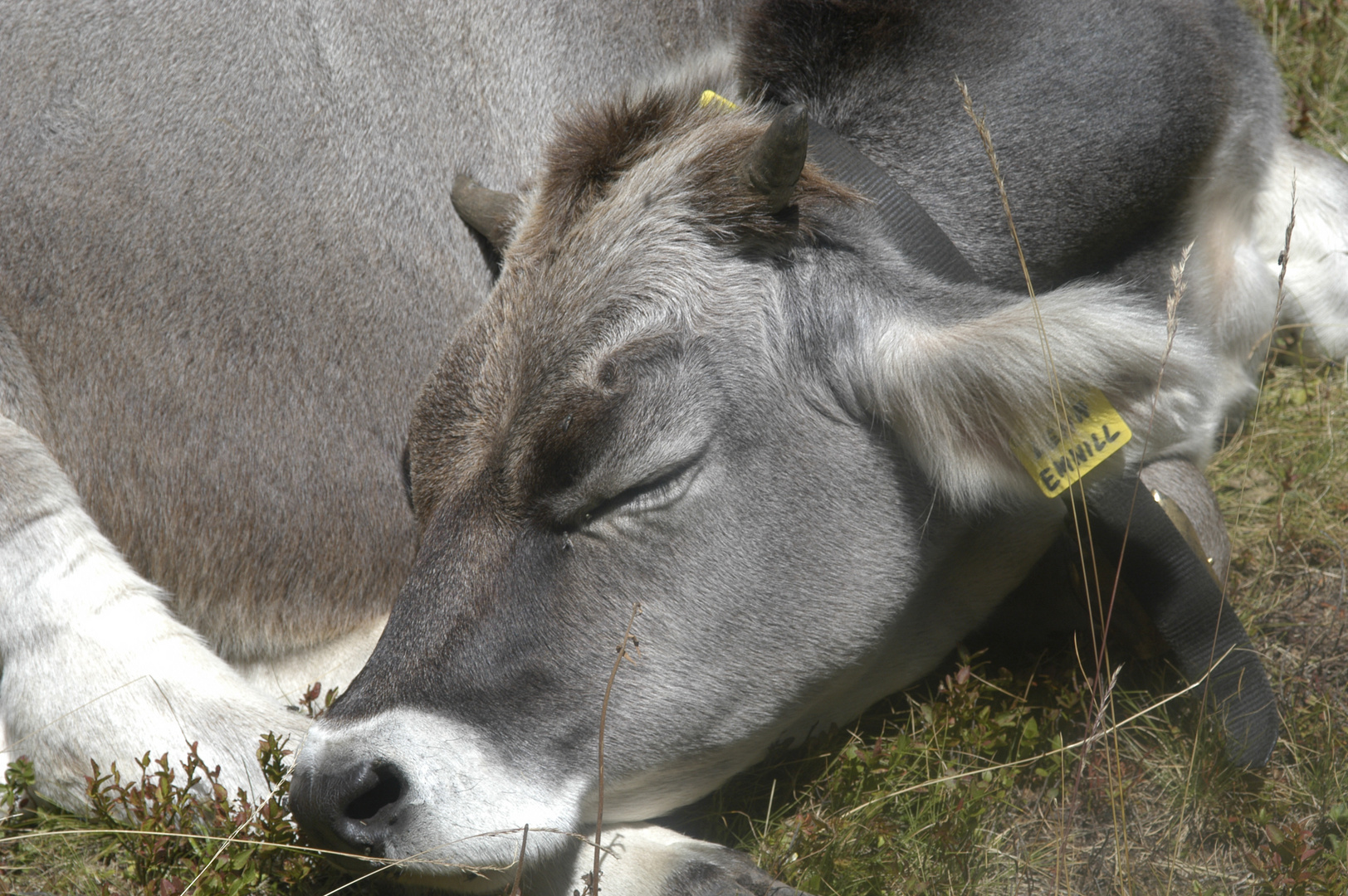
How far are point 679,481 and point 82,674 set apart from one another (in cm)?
178

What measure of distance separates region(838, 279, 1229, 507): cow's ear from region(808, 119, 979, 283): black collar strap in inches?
2.9

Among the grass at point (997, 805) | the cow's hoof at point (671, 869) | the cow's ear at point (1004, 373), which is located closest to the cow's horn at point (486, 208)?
the cow's ear at point (1004, 373)

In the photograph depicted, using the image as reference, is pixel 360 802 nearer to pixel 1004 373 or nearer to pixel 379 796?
pixel 379 796

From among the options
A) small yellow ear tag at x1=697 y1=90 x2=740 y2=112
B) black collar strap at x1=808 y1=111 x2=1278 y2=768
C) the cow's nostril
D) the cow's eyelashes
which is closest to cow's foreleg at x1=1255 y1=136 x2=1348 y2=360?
black collar strap at x1=808 y1=111 x2=1278 y2=768

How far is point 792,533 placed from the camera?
2.46 m

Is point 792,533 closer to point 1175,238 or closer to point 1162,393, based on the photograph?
point 1162,393

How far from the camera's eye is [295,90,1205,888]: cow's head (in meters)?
2.35

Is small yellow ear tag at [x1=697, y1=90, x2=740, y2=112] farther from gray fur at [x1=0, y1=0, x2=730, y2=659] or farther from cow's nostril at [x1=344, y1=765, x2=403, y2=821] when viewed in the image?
cow's nostril at [x1=344, y1=765, x2=403, y2=821]

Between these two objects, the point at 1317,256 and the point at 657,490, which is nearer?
the point at 657,490

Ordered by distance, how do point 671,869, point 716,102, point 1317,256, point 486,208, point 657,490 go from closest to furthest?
point 657,490 < point 671,869 < point 716,102 < point 486,208 < point 1317,256

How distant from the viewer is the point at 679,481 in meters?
2.41

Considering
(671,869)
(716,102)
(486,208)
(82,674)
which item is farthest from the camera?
(486,208)

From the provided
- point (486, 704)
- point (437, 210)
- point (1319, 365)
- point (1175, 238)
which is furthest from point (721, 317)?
point (1319, 365)

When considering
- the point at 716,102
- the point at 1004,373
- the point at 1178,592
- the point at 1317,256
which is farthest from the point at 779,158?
the point at 1317,256
